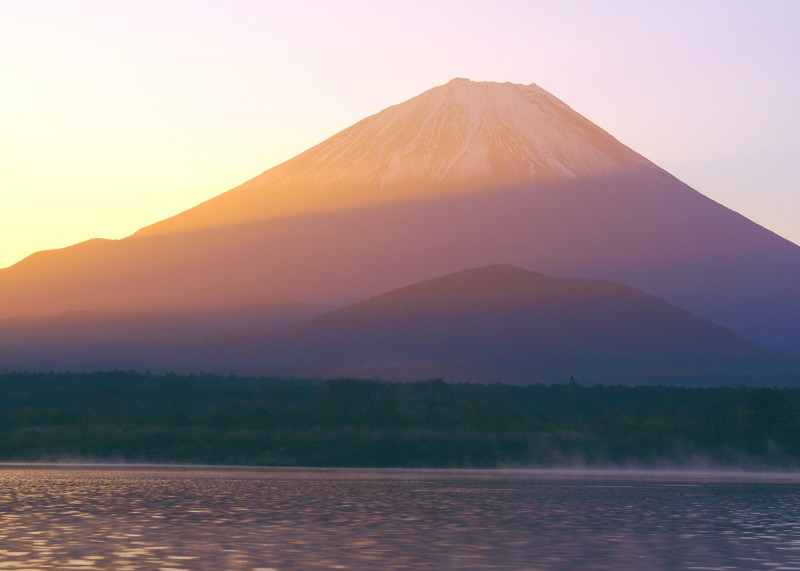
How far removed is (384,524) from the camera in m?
36.5

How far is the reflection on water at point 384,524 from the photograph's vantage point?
94.3 ft

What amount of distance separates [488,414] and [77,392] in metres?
44.1

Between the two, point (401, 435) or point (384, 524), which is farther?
point (401, 435)

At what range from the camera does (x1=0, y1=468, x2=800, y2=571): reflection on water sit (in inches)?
1131

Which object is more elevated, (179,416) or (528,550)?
(179,416)

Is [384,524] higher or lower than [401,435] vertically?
lower

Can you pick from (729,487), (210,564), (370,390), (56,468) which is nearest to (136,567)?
(210,564)

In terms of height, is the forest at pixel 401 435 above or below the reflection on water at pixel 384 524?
above

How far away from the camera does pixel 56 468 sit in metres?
68.9

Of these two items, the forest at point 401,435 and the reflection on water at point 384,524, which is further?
the forest at point 401,435

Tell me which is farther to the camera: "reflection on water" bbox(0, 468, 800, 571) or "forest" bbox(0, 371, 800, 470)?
"forest" bbox(0, 371, 800, 470)

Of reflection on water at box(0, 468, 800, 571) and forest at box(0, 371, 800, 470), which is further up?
forest at box(0, 371, 800, 470)

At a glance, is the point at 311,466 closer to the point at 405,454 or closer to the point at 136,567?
the point at 405,454

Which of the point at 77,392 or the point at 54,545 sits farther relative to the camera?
the point at 77,392
